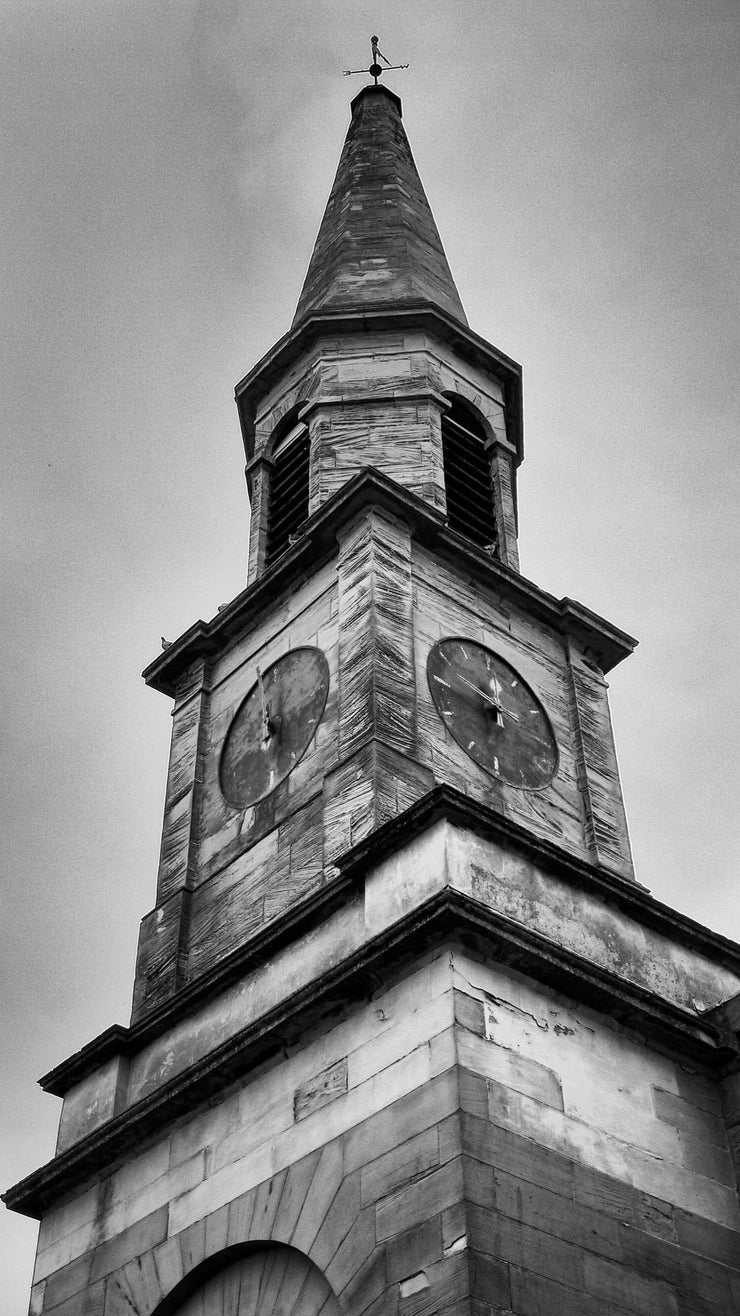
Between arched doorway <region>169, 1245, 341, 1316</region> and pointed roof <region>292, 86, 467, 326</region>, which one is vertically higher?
pointed roof <region>292, 86, 467, 326</region>

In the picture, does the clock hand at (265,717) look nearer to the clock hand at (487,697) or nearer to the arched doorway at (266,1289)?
the clock hand at (487,697)

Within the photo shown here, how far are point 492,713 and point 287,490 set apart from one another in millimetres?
6545

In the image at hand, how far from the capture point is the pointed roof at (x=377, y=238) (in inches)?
1158

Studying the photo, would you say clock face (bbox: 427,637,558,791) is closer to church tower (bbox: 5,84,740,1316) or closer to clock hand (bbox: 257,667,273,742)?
church tower (bbox: 5,84,740,1316)

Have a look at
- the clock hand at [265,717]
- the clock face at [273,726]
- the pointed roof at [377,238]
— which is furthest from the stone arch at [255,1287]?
the pointed roof at [377,238]

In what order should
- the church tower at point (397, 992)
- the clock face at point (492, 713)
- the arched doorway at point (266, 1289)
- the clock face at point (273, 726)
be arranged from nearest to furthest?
the church tower at point (397, 992)
the arched doorway at point (266, 1289)
the clock face at point (492, 713)
the clock face at point (273, 726)

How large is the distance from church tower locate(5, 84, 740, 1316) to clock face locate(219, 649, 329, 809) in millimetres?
51

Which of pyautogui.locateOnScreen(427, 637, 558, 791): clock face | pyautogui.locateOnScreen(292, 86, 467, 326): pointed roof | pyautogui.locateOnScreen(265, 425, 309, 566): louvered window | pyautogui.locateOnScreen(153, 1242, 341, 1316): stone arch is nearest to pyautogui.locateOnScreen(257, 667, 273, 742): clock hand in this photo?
pyautogui.locateOnScreen(427, 637, 558, 791): clock face

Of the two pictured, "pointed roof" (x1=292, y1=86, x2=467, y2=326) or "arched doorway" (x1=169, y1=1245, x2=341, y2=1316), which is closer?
"arched doorway" (x1=169, y1=1245, x2=341, y2=1316)

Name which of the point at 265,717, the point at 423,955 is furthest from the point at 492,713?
the point at 423,955

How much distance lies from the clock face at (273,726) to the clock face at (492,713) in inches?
56.1

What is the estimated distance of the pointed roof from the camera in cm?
2942

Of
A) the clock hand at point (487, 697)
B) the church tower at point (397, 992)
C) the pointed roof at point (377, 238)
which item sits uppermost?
the pointed roof at point (377, 238)

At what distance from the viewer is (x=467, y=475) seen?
87.6 ft
